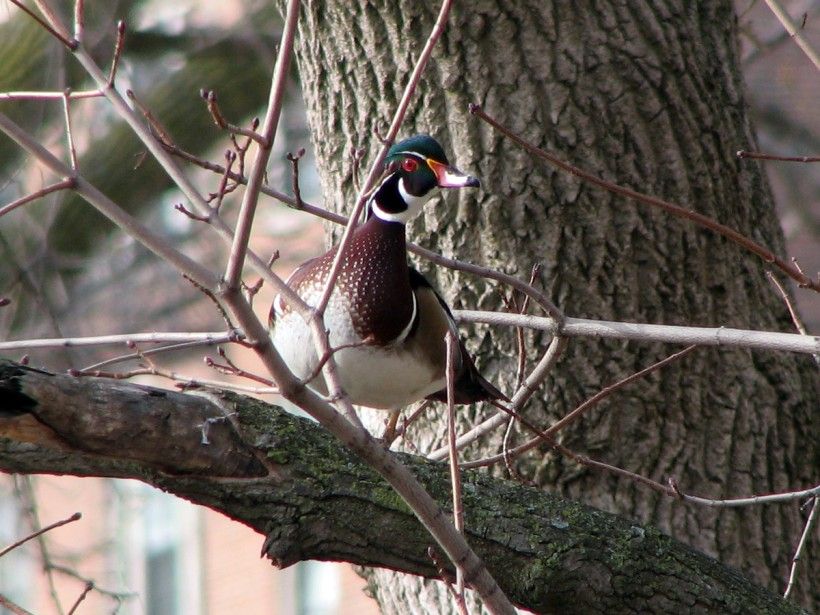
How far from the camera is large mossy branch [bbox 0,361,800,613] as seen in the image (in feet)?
7.71

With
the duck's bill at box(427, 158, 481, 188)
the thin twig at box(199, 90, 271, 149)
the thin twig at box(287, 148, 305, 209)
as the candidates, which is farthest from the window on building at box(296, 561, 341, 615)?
the thin twig at box(199, 90, 271, 149)

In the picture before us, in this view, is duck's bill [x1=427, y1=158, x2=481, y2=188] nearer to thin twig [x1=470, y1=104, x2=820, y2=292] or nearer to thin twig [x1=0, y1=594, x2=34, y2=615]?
thin twig [x1=470, y1=104, x2=820, y2=292]

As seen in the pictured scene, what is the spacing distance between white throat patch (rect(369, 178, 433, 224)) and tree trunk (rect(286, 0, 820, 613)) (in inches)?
12.3

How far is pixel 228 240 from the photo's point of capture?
225 cm

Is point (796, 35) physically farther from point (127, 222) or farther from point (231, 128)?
point (127, 222)

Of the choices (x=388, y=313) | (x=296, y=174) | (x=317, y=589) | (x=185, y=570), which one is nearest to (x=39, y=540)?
(x=388, y=313)

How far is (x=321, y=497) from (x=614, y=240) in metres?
1.30

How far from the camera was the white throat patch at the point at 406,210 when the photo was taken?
3.20m

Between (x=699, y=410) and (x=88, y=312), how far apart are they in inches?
265

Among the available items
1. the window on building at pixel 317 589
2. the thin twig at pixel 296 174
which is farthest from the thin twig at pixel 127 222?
the window on building at pixel 317 589

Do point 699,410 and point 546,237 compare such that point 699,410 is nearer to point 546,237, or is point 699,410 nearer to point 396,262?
point 546,237

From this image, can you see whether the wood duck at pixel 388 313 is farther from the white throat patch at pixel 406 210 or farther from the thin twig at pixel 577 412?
the thin twig at pixel 577 412

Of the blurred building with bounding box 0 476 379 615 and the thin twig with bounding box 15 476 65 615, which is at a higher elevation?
the blurred building with bounding box 0 476 379 615

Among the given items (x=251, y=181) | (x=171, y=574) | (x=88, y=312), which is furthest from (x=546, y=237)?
(x=171, y=574)
